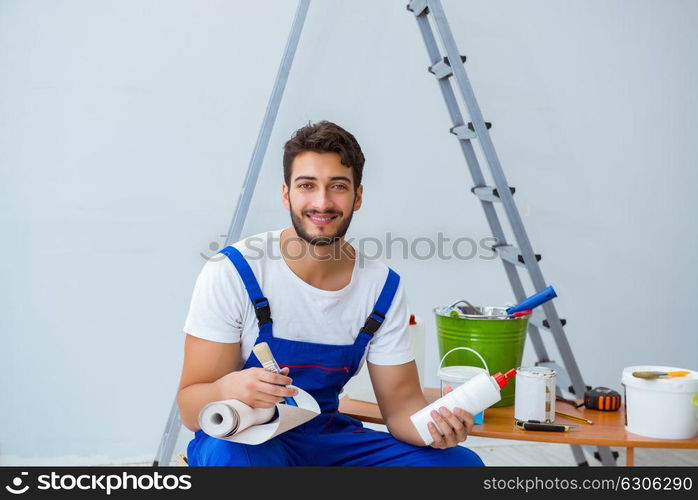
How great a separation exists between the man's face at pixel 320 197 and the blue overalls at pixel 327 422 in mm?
202

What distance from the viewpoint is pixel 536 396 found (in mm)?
1954

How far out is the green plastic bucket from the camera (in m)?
2.18

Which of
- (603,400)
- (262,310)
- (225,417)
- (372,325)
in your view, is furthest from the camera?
(603,400)

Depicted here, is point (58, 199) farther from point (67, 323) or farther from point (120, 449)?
point (120, 449)

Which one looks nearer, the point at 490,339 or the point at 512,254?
the point at 490,339

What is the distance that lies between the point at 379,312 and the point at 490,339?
478 mm

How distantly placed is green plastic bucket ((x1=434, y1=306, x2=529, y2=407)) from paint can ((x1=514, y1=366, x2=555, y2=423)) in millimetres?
192

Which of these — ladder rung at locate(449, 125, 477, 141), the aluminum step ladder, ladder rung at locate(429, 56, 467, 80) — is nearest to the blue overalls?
the aluminum step ladder

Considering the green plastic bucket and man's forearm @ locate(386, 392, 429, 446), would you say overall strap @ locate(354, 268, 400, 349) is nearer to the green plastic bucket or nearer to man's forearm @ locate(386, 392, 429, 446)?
man's forearm @ locate(386, 392, 429, 446)

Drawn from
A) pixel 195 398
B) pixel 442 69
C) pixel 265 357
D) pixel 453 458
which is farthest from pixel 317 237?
pixel 442 69

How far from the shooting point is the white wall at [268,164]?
2836 millimetres

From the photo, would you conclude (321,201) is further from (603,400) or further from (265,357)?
(603,400)

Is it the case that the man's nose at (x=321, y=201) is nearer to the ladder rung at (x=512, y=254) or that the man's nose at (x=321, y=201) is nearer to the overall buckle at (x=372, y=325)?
the overall buckle at (x=372, y=325)

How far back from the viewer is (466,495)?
66.4 inches
